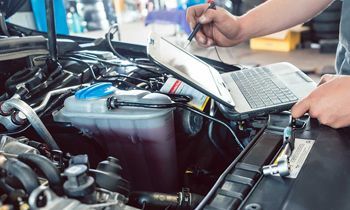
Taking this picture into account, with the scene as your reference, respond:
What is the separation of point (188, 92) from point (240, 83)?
18 cm

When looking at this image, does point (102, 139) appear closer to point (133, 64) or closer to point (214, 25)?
point (133, 64)

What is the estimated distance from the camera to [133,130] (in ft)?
2.03

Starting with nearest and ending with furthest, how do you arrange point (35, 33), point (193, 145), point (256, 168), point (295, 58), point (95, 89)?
point (256, 168)
point (95, 89)
point (193, 145)
point (35, 33)
point (295, 58)

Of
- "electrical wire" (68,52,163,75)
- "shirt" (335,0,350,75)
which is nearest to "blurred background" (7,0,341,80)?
"electrical wire" (68,52,163,75)

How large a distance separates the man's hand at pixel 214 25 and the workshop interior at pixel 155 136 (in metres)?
0.04

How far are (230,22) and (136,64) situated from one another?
30 cm

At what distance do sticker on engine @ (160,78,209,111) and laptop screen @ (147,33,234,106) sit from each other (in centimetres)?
3

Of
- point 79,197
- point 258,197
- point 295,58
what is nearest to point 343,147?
point 258,197

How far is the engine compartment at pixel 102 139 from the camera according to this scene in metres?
0.42

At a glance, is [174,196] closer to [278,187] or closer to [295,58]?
[278,187]

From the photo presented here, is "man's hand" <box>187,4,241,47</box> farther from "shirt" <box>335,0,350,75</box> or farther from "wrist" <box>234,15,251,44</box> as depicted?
→ "shirt" <box>335,0,350,75</box>

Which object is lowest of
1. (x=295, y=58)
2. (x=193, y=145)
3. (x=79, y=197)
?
(x=295, y=58)

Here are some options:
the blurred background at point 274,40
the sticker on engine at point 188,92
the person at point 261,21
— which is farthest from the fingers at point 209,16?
the blurred background at point 274,40

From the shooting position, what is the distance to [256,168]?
53 cm
